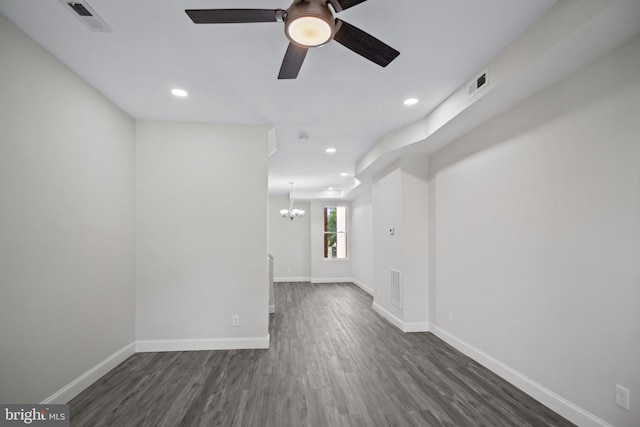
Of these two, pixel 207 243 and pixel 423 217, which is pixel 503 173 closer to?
pixel 423 217

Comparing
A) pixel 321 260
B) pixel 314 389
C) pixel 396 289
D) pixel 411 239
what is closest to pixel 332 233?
pixel 321 260

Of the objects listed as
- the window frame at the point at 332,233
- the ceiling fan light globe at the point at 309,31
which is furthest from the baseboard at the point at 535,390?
the window frame at the point at 332,233

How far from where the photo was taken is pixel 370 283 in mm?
7703

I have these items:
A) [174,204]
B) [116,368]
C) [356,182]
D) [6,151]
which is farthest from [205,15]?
[356,182]

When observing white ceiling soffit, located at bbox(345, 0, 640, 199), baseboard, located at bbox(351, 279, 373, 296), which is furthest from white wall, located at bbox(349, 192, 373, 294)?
white ceiling soffit, located at bbox(345, 0, 640, 199)

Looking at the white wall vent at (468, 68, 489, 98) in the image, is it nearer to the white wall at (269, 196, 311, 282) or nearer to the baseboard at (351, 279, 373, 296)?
the baseboard at (351, 279, 373, 296)

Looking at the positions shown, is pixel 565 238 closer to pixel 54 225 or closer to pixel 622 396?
pixel 622 396

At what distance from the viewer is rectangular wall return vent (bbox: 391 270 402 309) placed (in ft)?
15.0

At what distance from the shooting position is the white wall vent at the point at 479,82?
2.54 meters

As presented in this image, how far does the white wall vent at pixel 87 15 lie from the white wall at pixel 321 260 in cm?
770

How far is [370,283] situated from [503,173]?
5.21 metres

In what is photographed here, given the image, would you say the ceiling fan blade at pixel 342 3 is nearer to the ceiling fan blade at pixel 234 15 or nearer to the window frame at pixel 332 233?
the ceiling fan blade at pixel 234 15

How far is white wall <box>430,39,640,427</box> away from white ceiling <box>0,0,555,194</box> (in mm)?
724

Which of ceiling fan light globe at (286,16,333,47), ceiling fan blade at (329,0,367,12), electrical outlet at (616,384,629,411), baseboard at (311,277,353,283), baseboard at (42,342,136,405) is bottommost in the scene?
baseboard at (311,277,353,283)
